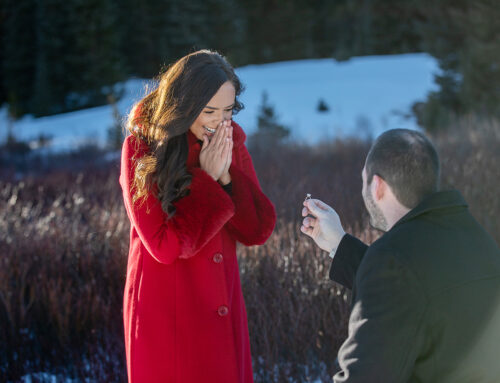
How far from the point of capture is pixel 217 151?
1.98m

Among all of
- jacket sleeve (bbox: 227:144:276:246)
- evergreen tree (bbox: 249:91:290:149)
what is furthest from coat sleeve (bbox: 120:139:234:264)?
evergreen tree (bbox: 249:91:290:149)

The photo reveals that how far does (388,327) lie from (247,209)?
3.04ft

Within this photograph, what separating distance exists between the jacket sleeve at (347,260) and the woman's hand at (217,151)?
21.8 inches

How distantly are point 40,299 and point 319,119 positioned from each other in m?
15.6

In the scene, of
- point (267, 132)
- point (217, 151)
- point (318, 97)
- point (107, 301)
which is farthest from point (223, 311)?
point (318, 97)

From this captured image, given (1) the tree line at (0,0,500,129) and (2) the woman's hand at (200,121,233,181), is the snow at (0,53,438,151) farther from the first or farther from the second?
(2) the woman's hand at (200,121,233,181)

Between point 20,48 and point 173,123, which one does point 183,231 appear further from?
point 20,48

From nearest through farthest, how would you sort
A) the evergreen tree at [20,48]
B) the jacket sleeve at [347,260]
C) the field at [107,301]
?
the jacket sleeve at [347,260] < the field at [107,301] < the evergreen tree at [20,48]

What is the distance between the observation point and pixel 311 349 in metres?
3.37

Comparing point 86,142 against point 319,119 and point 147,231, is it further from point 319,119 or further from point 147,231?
point 147,231

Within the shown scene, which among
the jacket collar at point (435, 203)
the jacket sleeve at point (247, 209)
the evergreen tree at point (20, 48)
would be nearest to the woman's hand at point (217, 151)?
the jacket sleeve at point (247, 209)

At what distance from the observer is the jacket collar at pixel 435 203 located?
135 cm

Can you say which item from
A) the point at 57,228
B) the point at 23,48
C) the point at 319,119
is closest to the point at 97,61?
the point at 23,48

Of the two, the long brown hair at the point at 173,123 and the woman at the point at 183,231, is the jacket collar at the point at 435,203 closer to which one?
the woman at the point at 183,231
